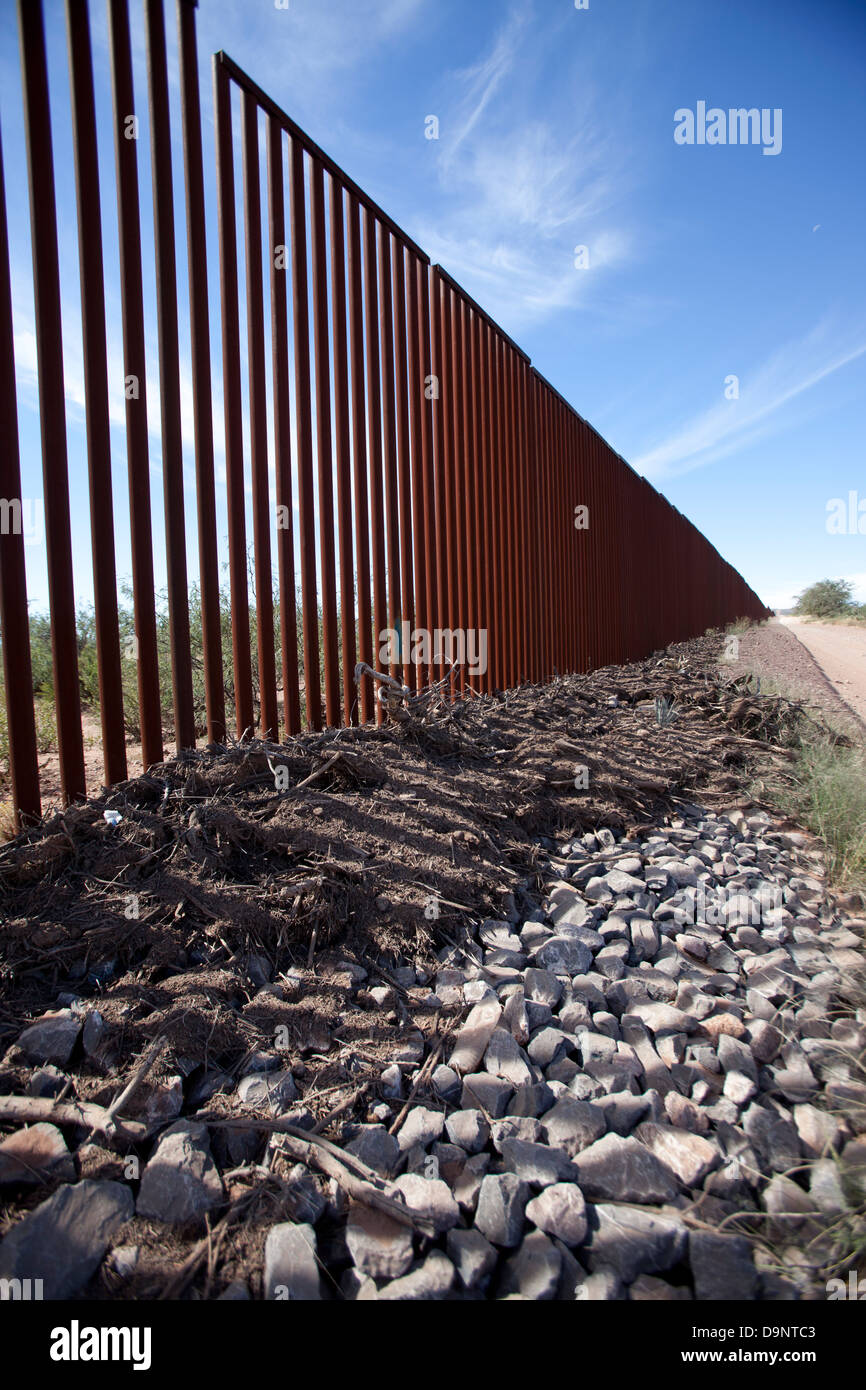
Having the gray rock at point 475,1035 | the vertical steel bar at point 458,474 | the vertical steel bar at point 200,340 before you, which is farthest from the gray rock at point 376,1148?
the vertical steel bar at point 458,474

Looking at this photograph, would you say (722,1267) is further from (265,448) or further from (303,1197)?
(265,448)

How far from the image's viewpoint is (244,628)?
2971 millimetres

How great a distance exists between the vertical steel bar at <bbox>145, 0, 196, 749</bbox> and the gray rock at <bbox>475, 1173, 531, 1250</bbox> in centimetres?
198

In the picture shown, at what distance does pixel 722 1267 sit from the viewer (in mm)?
1092

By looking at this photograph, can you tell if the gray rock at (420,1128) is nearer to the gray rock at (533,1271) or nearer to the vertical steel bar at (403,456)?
the gray rock at (533,1271)

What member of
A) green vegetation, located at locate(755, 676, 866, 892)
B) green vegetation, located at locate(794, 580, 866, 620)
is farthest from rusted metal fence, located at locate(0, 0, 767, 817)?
green vegetation, located at locate(794, 580, 866, 620)

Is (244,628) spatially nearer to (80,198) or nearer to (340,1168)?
(80,198)

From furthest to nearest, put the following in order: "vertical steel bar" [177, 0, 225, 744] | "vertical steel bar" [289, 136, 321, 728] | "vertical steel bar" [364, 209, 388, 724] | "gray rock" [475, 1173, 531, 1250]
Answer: "vertical steel bar" [364, 209, 388, 724] → "vertical steel bar" [289, 136, 321, 728] → "vertical steel bar" [177, 0, 225, 744] → "gray rock" [475, 1173, 531, 1250]

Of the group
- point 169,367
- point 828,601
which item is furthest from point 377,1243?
point 828,601

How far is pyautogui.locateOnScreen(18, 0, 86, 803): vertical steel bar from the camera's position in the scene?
219 cm

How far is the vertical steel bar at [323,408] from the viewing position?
3545mm

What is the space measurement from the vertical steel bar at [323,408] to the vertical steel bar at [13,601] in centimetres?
156

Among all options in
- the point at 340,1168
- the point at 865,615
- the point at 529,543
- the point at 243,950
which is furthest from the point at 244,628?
the point at 865,615

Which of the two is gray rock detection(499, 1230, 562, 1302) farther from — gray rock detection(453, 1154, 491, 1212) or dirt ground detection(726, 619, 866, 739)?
dirt ground detection(726, 619, 866, 739)
